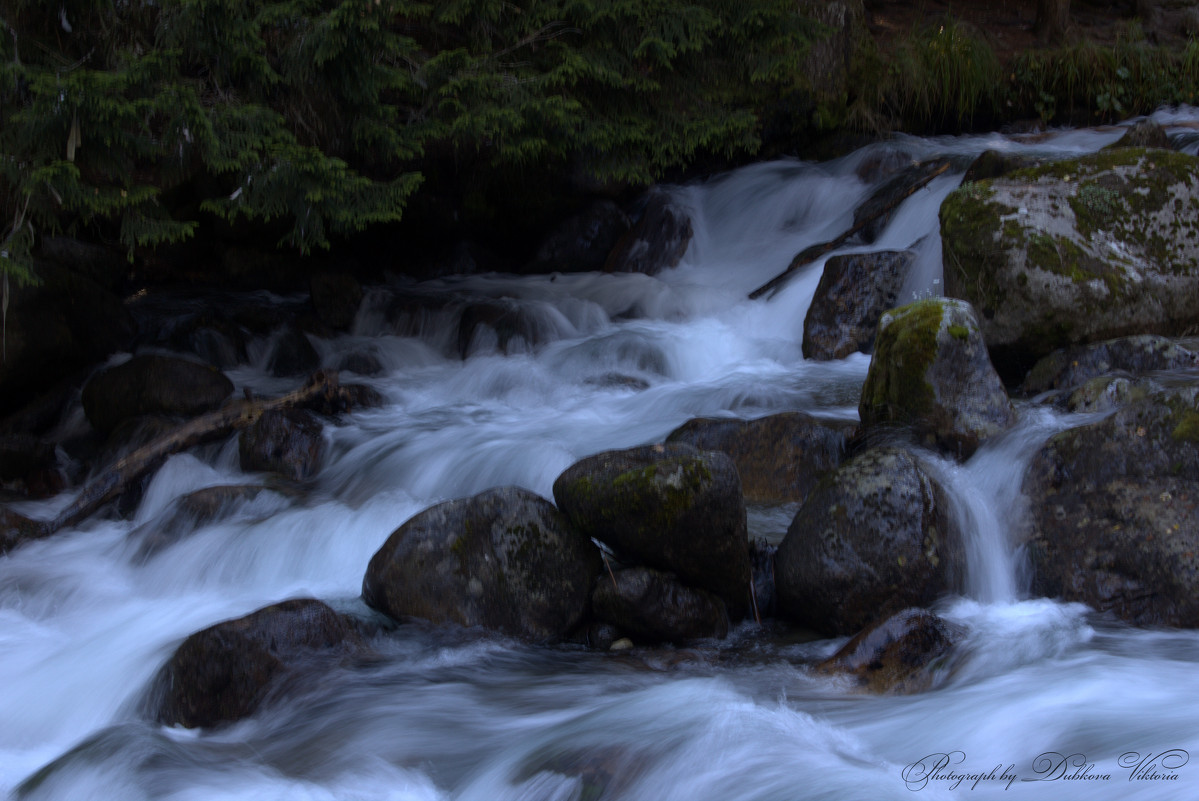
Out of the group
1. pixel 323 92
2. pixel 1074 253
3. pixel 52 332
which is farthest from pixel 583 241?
pixel 1074 253

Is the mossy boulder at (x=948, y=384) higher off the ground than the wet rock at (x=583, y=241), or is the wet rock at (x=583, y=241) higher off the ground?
the wet rock at (x=583, y=241)

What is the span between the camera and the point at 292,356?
31.4 ft

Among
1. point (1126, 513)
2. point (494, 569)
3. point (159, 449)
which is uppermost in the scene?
point (159, 449)

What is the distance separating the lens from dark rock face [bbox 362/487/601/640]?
450cm

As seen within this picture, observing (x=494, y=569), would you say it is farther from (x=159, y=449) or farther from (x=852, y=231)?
(x=852, y=231)

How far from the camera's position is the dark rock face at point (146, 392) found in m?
7.61

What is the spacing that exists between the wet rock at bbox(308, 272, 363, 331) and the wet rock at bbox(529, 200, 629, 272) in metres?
2.50

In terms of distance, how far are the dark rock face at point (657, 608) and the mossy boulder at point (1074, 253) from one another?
3.32 meters

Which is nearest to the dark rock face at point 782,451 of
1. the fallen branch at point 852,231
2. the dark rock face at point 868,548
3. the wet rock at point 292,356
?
the dark rock face at point 868,548

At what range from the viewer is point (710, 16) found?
7992mm

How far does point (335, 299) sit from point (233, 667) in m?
6.87

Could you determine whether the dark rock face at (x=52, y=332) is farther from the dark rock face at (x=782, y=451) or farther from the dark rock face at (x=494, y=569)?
the dark rock face at (x=782, y=451)

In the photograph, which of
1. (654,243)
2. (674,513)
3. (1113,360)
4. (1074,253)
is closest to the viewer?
(674,513)

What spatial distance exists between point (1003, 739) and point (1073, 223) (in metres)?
4.42
